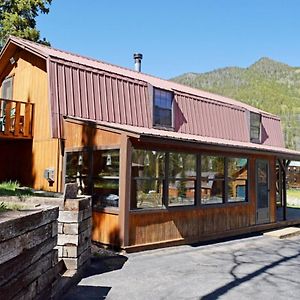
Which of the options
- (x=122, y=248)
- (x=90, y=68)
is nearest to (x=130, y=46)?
(x=90, y=68)

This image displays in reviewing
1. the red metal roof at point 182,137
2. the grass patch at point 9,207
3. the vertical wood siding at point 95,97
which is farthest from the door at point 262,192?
the grass patch at point 9,207

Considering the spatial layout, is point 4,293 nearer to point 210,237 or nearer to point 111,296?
point 111,296

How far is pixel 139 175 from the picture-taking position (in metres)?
8.63

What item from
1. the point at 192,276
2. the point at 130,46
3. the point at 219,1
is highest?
the point at 130,46

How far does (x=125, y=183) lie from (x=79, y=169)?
6.39ft

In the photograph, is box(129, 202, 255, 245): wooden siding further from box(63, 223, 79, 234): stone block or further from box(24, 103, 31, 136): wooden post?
box(24, 103, 31, 136): wooden post

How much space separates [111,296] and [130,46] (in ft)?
60.8

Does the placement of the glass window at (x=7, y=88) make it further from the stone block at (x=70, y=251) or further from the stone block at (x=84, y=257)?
the stone block at (x=70, y=251)

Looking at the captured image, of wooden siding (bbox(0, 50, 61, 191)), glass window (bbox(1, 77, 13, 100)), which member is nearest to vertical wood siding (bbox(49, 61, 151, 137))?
wooden siding (bbox(0, 50, 61, 191))

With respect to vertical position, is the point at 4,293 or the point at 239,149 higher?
the point at 239,149

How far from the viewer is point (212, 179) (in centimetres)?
1065

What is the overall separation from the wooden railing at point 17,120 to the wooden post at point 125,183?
4.60m

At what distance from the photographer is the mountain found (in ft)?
242

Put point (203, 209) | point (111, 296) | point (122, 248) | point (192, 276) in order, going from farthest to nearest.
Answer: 1. point (203, 209)
2. point (122, 248)
3. point (192, 276)
4. point (111, 296)
